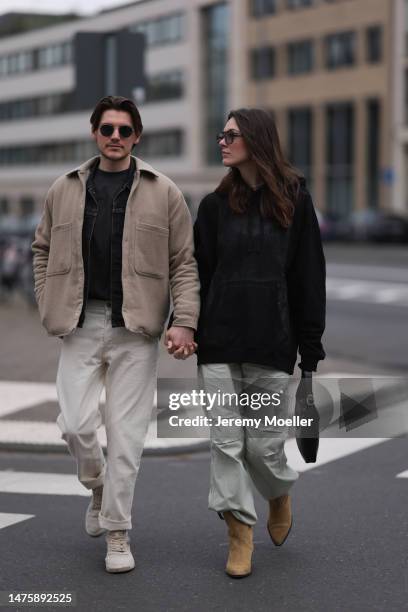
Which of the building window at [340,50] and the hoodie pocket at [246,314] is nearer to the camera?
the hoodie pocket at [246,314]

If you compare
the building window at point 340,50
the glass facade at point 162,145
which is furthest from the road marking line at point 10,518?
the glass facade at point 162,145

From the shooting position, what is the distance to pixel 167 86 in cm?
7556

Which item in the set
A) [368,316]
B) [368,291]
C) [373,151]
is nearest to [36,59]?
[373,151]

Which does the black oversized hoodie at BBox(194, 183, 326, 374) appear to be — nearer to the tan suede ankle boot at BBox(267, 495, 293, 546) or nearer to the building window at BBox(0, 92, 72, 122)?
the tan suede ankle boot at BBox(267, 495, 293, 546)

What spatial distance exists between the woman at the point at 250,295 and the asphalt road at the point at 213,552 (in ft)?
0.83

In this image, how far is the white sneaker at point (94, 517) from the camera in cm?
532

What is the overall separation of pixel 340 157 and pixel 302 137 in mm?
3356

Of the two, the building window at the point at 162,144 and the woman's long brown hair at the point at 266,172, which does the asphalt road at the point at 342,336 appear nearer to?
the woman's long brown hair at the point at 266,172

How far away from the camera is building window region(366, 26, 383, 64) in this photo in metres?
58.4

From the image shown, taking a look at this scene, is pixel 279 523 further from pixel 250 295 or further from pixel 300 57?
pixel 300 57

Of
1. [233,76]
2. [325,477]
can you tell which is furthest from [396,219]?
[325,477]

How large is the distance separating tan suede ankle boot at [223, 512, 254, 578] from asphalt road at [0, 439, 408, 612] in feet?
0.14

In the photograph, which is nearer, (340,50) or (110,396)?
(110,396)

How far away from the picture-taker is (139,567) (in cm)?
509
